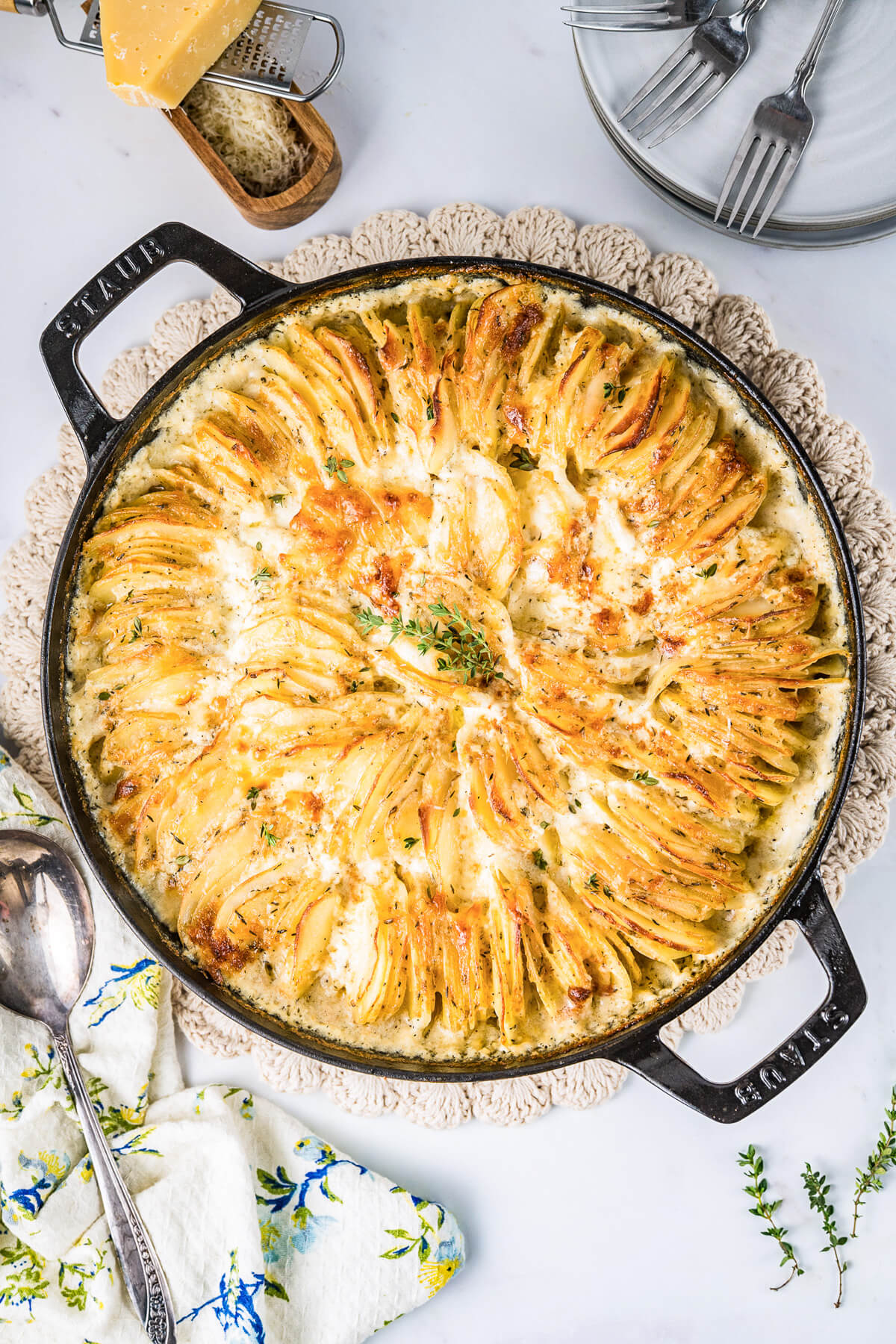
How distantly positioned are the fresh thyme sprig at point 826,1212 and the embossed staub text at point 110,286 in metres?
3.04

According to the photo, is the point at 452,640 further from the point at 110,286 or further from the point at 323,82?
the point at 323,82

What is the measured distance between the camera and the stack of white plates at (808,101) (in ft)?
7.99

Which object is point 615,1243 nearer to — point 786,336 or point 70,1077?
point 70,1077

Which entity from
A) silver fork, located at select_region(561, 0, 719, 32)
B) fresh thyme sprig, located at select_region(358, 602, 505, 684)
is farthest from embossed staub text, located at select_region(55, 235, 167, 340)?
silver fork, located at select_region(561, 0, 719, 32)

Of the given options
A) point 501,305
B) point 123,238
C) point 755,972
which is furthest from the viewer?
point 123,238

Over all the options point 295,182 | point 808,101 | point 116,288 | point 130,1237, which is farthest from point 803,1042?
point 295,182

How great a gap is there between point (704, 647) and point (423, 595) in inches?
27.3

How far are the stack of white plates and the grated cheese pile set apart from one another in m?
0.81

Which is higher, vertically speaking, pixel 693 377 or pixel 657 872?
pixel 693 377

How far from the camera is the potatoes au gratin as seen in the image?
232cm

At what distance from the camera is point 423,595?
2.40 m

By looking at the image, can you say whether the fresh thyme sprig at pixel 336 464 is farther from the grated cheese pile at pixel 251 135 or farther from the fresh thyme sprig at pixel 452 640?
the grated cheese pile at pixel 251 135

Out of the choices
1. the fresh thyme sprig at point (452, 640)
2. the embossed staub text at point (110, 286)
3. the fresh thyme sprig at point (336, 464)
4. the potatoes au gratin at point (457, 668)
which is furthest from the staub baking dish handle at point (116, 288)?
the fresh thyme sprig at point (452, 640)

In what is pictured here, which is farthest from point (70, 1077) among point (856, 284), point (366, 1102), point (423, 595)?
point (856, 284)
